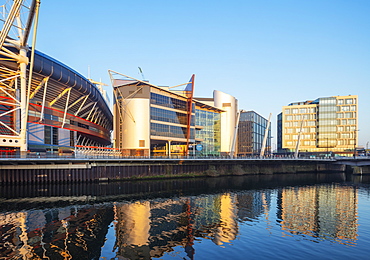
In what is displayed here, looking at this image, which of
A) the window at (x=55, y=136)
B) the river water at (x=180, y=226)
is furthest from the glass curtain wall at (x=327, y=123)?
the window at (x=55, y=136)

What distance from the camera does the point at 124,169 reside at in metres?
73.2

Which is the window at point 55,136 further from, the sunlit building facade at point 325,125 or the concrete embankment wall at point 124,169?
the sunlit building facade at point 325,125

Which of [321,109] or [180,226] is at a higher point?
[321,109]

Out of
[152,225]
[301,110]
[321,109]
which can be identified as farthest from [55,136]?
[321,109]

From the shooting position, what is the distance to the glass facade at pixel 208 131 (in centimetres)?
11950

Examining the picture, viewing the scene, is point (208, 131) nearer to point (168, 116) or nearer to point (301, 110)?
point (168, 116)

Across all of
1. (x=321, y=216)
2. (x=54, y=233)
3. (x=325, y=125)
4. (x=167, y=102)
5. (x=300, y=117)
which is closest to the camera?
(x=54, y=233)

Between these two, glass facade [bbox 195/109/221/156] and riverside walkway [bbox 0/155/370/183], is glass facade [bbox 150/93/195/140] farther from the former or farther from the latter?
glass facade [bbox 195/109/221/156]

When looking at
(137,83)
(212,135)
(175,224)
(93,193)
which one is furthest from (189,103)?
(175,224)

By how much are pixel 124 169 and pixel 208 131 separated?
57.9 m

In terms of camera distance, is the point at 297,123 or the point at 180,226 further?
the point at 297,123

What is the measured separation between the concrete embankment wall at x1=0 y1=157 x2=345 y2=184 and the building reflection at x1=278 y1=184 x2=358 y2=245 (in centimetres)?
3605

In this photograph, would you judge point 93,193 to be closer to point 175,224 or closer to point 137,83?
point 175,224

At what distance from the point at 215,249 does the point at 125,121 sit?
71.0 m
